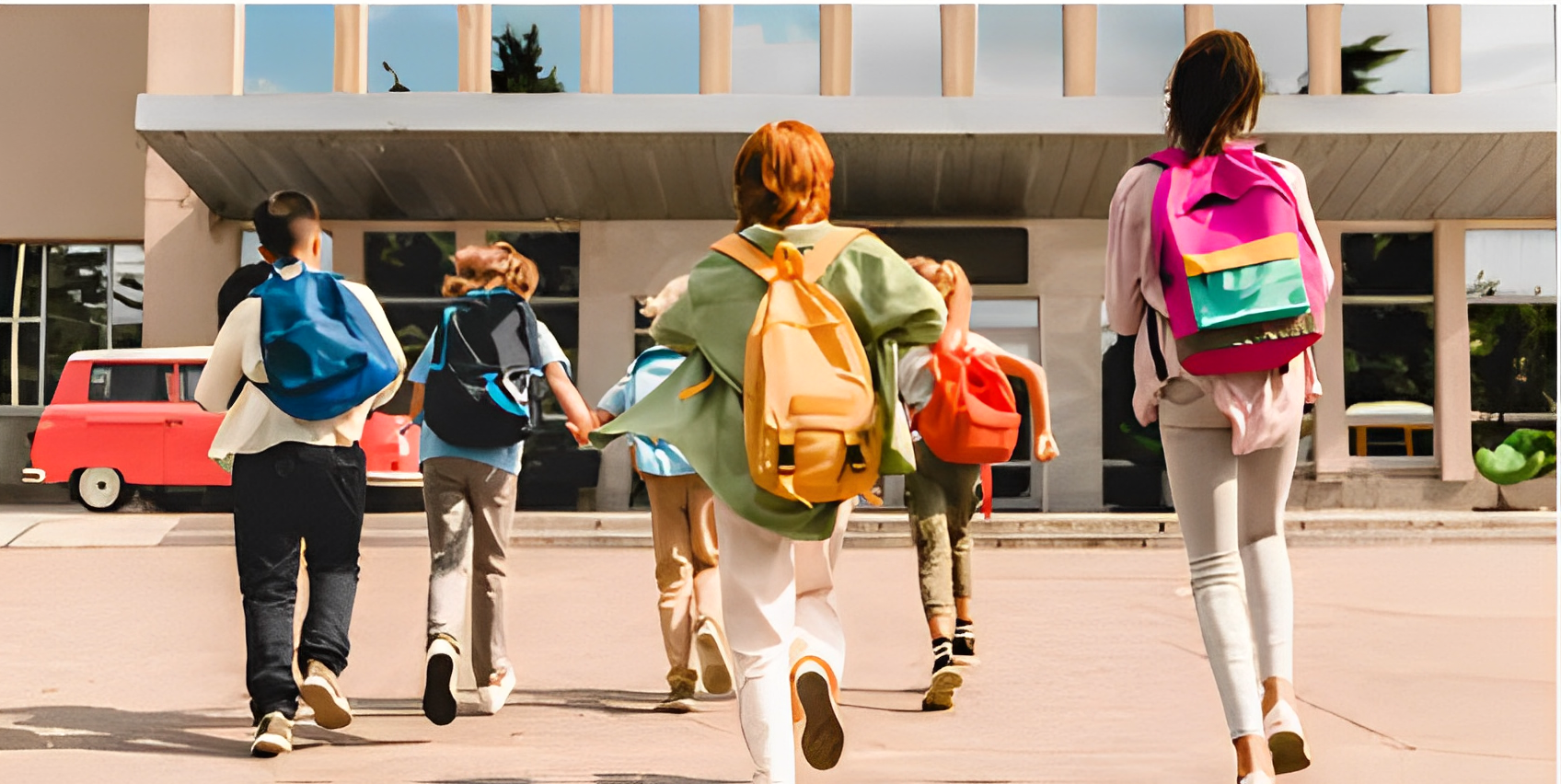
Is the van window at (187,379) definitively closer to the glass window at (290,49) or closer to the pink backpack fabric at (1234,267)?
the glass window at (290,49)

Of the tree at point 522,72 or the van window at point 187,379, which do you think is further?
the tree at point 522,72

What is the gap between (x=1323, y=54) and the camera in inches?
701

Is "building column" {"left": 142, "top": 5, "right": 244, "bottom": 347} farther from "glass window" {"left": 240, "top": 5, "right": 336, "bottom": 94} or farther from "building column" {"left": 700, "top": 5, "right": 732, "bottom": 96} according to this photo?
"building column" {"left": 700, "top": 5, "right": 732, "bottom": 96}

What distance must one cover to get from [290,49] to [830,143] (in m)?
6.49

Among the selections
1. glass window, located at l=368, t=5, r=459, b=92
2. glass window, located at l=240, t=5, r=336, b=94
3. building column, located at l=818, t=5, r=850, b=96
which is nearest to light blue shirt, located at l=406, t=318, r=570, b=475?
building column, located at l=818, t=5, r=850, b=96

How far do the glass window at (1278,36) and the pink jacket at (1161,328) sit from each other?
1466 centimetres

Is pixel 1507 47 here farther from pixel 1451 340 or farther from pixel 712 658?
pixel 712 658

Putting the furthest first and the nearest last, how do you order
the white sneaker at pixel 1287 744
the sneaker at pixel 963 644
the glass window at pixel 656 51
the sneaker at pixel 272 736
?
the glass window at pixel 656 51, the sneaker at pixel 963 644, the sneaker at pixel 272 736, the white sneaker at pixel 1287 744

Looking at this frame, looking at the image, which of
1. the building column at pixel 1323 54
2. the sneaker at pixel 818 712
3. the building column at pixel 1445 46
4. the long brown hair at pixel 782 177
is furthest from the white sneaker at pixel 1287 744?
the building column at pixel 1445 46

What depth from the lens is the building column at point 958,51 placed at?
17.8m

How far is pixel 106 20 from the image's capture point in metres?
20.4

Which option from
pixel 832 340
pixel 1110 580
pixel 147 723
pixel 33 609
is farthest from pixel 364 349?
pixel 1110 580

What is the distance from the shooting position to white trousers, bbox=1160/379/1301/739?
392 centimetres

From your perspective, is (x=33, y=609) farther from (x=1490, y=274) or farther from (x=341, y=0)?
(x=1490, y=274)
